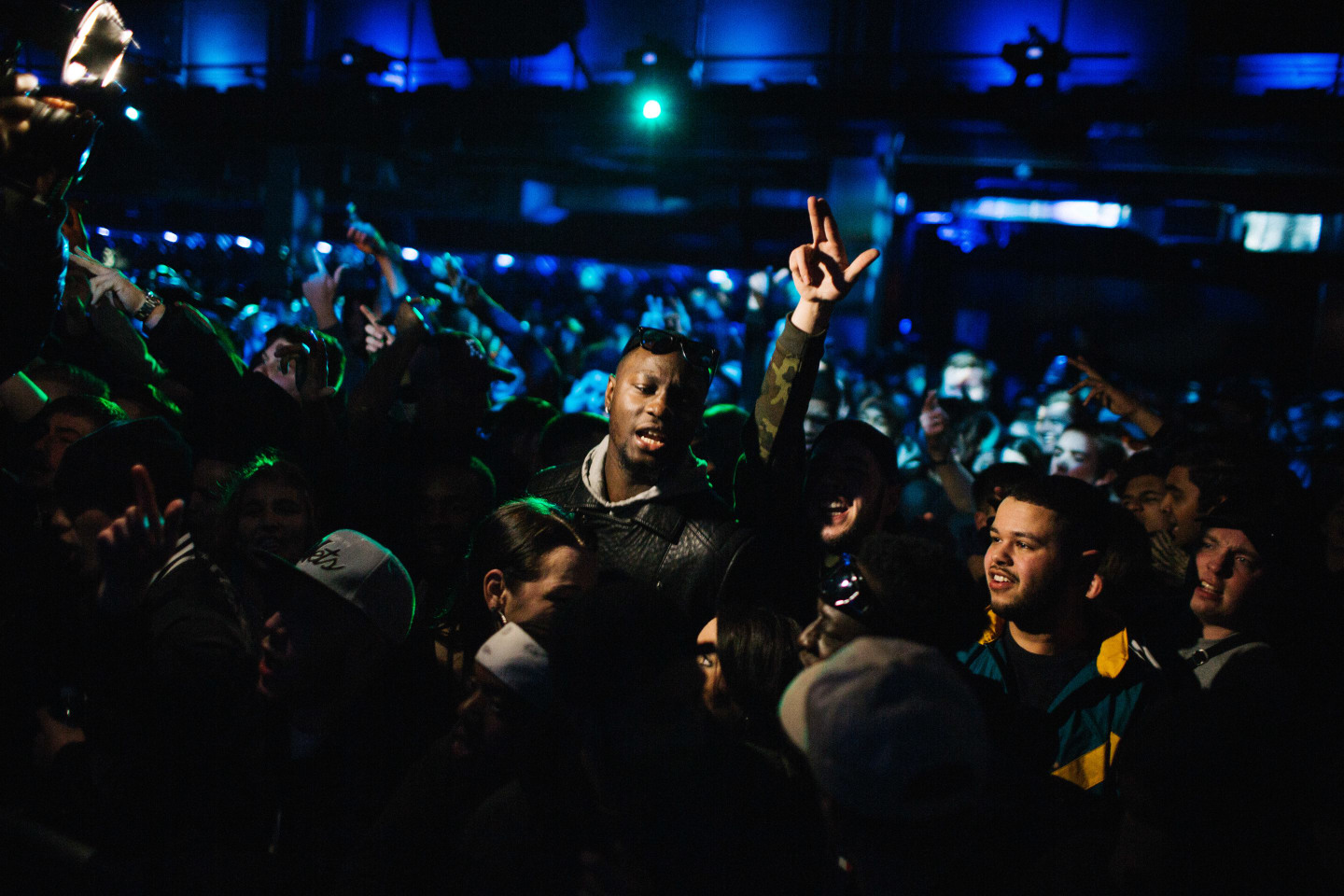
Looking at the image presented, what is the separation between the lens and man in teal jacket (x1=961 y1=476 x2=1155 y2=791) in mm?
2463

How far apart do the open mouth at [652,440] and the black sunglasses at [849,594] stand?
858 mm

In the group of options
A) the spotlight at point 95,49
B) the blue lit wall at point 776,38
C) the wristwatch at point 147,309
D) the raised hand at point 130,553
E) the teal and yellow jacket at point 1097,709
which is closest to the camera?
the raised hand at point 130,553

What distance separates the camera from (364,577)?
249 centimetres

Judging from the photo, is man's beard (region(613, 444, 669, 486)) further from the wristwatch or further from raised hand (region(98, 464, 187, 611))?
the wristwatch

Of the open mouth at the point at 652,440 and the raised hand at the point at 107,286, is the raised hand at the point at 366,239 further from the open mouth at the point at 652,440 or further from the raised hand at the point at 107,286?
the open mouth at the point at 652,440

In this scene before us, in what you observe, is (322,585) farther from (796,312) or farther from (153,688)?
(796,312)

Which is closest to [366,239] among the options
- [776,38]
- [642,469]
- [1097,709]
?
[642,469]

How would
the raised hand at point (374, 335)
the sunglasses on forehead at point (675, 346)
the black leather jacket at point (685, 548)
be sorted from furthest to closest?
the raised hand at point (374, 335) < the sunglasses on forehead at point (675, 346) < the black leather jacket at point (685, 548)

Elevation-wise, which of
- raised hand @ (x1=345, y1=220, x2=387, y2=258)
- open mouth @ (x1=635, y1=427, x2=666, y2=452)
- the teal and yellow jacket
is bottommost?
the teal and yellow jacket

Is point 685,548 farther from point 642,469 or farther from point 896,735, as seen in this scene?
point 896,735

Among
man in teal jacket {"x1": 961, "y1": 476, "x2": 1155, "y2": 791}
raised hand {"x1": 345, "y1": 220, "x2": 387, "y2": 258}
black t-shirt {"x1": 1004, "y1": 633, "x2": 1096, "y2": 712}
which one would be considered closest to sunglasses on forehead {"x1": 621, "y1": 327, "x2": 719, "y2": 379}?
man in teal jacket {"x1": 961, "y1": 476, "x2": 1155, "y2": 791}

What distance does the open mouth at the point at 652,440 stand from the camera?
9.45ft

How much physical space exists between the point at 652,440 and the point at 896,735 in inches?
64.1

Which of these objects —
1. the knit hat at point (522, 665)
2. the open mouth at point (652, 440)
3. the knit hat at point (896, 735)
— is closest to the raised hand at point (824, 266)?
the open mouth at point (652, 440)
